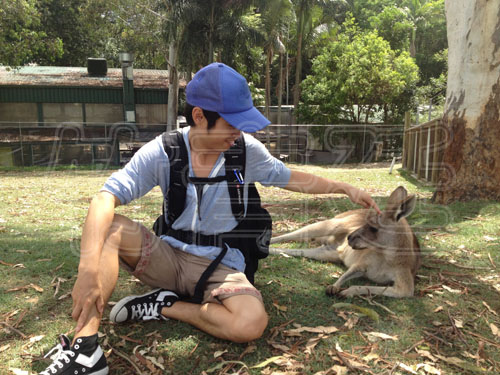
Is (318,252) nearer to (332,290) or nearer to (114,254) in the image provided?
(332,290)

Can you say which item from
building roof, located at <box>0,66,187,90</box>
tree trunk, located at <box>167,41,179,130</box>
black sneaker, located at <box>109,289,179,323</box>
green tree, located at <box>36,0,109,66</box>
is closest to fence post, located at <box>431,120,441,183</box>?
black sneaker, located at <box>109,289,179,323</box>

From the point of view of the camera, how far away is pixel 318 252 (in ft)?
12.4

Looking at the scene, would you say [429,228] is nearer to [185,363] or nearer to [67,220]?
[185,363]

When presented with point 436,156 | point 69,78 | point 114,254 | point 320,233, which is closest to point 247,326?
point 114,254

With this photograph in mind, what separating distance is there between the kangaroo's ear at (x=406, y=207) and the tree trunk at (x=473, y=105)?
9.59ft

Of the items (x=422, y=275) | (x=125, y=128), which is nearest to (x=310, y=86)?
(x=125, y=128)

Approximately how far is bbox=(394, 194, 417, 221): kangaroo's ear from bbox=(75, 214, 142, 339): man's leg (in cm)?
197

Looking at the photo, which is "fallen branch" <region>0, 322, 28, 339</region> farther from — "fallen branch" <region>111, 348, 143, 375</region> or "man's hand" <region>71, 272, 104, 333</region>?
"man's hand" <region>71, 272, 104, 333</region>

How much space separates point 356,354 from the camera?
2238 millimetres

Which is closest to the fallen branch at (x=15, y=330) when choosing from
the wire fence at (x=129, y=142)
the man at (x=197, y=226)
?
the man at (x=197, y=226)

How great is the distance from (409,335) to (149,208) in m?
4.42

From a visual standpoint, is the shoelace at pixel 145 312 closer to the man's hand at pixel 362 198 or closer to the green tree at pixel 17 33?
the man's hand at pixel 362 198

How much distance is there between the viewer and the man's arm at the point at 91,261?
1878 millimetres

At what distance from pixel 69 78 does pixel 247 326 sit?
20099mm
